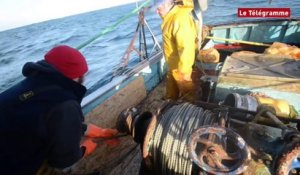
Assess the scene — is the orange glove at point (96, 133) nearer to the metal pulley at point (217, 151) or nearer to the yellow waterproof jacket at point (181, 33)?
the metal pulley at point (217, 151)

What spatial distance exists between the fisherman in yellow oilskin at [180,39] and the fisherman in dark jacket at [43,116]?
1.83m

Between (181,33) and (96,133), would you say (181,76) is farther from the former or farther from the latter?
(96,133)

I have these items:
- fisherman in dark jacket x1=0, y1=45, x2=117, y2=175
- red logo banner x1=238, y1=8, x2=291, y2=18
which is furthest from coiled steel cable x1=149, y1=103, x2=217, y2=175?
red logo banner x1=238, y1=8, x2=291, y2=18

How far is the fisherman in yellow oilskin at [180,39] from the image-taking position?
3.71 meters

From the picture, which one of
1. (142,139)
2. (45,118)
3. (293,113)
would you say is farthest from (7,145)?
(293,113)

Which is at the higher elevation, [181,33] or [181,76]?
[181,33]

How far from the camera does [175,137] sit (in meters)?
2.13

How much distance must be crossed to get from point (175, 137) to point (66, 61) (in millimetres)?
1132

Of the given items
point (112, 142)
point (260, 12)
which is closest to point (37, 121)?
point (112, 142)

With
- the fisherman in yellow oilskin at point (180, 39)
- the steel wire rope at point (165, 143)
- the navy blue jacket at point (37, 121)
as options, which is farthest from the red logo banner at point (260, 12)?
the navy blue jacket at point (37, 121)

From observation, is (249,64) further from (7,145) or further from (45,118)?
(7,145)

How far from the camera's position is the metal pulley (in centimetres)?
171

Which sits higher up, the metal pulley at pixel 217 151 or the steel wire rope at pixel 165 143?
the metal pulley at pixel 217 151

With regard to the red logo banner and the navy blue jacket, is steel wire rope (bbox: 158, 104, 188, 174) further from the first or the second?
the red logo banner
